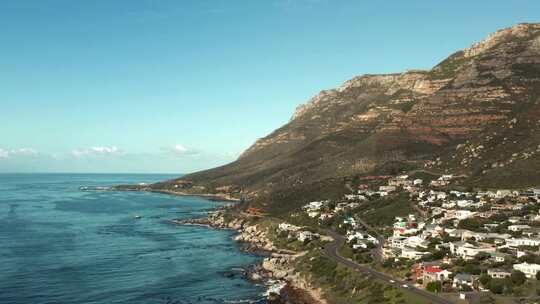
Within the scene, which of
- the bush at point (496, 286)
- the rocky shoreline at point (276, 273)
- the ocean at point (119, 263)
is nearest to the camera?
the bush at point (496, 286)

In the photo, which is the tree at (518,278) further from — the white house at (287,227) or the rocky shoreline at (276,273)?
the white house at (287,227)

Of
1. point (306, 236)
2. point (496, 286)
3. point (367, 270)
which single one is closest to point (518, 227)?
point (367, 270)

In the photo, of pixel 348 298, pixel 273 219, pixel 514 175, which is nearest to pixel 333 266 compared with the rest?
pixel 348 298

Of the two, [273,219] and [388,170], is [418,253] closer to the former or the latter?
[273,219]

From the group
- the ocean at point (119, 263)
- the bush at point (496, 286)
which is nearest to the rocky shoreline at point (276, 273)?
the ocean at point (119, 263)

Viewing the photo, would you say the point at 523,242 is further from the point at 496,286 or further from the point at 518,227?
the point at 496,286

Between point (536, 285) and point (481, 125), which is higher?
point (481, 125)

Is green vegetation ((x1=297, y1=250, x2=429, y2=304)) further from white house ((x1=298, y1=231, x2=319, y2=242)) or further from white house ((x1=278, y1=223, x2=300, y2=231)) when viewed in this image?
white house ((x1=278, y1=223, x2=300, y2=231))
